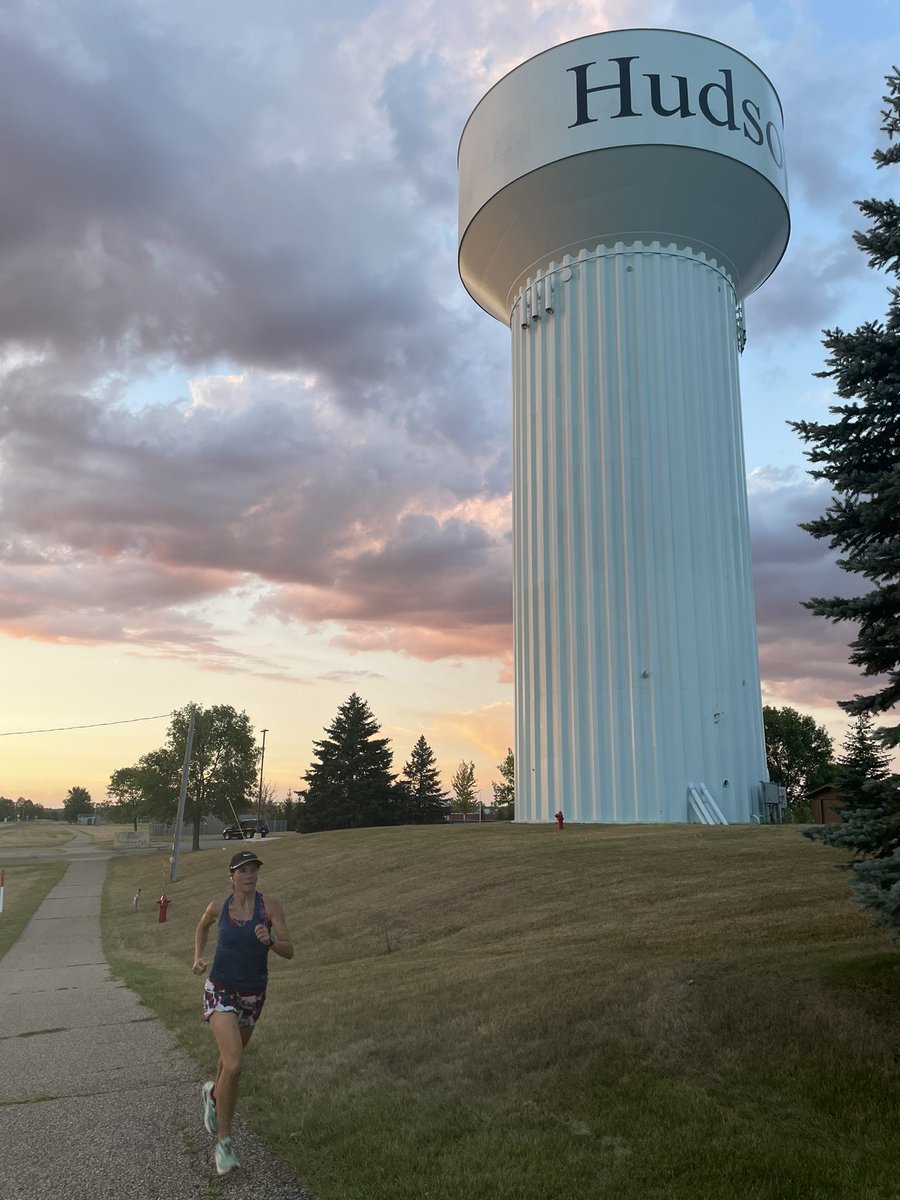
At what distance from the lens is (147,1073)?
26.8ft

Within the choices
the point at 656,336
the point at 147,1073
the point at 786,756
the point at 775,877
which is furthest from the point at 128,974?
the point at 786,756

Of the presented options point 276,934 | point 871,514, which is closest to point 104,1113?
point 276,934

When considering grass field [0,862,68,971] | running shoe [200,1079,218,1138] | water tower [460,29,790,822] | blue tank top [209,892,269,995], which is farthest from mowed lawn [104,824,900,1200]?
grass field [0,862,68,971]

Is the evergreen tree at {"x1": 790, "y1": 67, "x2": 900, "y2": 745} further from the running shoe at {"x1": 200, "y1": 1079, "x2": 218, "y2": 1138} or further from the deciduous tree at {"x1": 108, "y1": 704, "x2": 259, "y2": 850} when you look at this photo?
the deciduous tree at {"x1": 108, "y1": 704, "x2": 259, "y2": 850}

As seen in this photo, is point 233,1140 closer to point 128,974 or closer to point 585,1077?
point 585,1077

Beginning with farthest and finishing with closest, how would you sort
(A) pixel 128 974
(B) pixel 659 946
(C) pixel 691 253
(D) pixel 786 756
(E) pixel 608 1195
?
(D) pixel 786 756 → (C) pixel 691 253 → (A) pixel 128 974 → (B) pixel 659 946 → (E) pixel 608 1195

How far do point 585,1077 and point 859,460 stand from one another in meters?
5.65

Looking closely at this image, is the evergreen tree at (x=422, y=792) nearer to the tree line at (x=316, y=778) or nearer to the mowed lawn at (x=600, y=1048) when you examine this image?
the tree line at (x=316, y=778)

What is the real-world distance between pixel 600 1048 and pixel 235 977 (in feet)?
10.9

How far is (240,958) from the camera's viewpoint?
609 cm

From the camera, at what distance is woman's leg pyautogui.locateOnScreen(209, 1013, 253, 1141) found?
5742mm

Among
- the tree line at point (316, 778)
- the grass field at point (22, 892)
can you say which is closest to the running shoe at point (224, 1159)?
the grass field at point (22, 892)

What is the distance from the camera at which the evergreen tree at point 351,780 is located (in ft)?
196

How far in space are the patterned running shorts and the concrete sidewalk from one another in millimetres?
863
